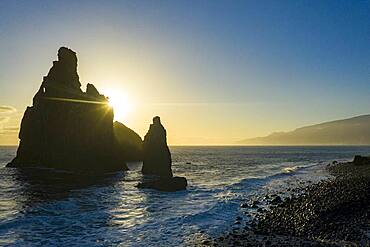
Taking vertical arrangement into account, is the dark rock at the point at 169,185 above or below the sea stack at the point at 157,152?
below

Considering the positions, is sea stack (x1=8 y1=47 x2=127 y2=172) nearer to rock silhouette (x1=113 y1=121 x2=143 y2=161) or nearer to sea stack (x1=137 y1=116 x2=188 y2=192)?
sea stack (x1=137 y1=116 x2=188 y2=192)

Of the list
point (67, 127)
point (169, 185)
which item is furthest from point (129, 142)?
point (169, 185)

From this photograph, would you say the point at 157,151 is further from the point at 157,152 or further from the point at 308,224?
the point at 308,224

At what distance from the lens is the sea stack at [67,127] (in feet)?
245

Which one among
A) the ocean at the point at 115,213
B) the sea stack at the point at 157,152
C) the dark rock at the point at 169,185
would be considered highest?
the sea stack at the point at 157,152

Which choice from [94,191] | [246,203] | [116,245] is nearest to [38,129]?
[94,191]

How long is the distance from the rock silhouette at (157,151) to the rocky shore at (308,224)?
93.7 feet

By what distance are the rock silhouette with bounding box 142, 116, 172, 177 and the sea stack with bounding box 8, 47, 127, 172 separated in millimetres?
15275

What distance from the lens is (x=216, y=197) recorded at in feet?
131

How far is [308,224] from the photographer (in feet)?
84.0

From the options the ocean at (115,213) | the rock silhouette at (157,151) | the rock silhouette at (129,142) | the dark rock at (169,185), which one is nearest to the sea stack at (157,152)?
the rock silhouette at (157,151)

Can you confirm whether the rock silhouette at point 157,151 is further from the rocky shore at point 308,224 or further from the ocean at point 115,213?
the rocky shore at point 308,224

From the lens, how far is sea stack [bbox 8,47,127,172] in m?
74.8

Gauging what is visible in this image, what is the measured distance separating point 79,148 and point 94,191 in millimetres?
32822
